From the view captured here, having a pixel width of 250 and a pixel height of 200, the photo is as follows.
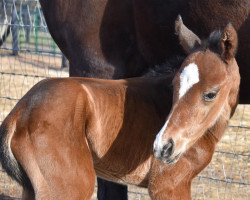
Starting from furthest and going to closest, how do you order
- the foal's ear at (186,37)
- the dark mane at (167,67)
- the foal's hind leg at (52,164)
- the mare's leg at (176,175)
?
the dark mane at (167,67), the mare's leg at (176,175), the foal's ear at (186,37), the foal's hind leg at (52,164)

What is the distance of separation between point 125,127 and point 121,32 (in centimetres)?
73

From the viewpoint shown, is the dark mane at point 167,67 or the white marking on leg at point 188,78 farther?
the dark mane at point 167,67

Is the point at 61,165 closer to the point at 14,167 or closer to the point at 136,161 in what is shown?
the point at 14,167

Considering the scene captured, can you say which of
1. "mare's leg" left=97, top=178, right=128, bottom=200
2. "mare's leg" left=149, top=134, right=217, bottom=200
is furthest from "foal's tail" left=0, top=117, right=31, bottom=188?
"mare's leg" left=97, top=178, right=128, bottom=200

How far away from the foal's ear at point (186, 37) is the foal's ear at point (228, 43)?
0.19 m

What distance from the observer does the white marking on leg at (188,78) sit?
3248 millimetres

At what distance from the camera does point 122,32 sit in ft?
13.0

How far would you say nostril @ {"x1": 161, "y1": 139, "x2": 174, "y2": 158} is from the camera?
10.3ft

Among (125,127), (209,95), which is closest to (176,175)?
(125,127)

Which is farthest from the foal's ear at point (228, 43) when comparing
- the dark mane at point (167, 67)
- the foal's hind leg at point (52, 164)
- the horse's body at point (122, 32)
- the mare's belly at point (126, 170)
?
the foal's hind leg at point (52, 164)

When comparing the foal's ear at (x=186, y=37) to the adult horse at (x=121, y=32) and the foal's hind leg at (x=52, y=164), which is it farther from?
the foal's hind leg at (x=52, y=164)

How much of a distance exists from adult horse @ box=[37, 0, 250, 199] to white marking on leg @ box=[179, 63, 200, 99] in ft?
1.28

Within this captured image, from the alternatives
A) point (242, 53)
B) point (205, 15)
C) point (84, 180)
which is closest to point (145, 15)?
point (205, 15)

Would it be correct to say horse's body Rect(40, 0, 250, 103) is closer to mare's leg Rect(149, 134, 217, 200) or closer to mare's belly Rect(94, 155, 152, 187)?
mare's leg Rect(149, 134, 217, 200)
